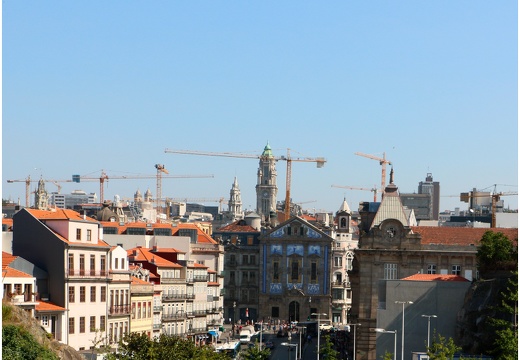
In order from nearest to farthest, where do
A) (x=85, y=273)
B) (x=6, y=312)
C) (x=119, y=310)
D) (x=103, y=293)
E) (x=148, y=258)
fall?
(x=6, y=312) < (x=85, y=273) < (x=103, y=293) < (x=119, y=310) < (x=148, y=258)

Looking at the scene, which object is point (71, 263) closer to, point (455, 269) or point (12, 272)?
point (12, 272)

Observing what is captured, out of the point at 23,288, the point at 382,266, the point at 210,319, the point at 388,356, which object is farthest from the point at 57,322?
the point at 210,319

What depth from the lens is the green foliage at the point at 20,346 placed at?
54.1m

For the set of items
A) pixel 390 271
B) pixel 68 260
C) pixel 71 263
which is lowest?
pixel 390 271

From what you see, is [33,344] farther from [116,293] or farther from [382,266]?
[382,266]

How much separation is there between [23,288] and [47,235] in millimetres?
6926

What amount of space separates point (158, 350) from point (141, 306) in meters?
39.8

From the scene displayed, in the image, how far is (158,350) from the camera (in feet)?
230

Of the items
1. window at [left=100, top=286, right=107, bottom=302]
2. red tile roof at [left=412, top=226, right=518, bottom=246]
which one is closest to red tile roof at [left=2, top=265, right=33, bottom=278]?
window at [left=100, top=286, right=107, bottom=302]

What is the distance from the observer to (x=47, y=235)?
8600 cm

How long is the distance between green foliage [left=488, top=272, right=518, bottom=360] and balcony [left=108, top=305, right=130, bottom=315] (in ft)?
73.8

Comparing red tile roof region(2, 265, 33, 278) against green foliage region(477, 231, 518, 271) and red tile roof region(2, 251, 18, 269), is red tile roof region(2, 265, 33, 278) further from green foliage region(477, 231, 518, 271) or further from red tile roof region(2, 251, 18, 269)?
green foliage region(477, 231, 518, 271)

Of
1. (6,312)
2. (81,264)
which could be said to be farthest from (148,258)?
(6,312)

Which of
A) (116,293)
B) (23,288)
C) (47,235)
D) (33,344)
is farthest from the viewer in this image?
(116,293)
